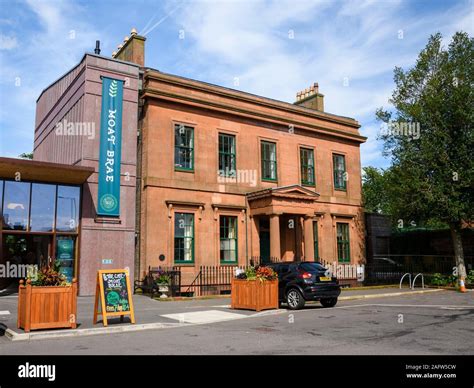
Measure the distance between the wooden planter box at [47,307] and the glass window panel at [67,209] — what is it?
8717mm

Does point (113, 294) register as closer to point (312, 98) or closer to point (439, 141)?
point (439, 141)

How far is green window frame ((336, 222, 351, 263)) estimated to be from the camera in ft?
91.2

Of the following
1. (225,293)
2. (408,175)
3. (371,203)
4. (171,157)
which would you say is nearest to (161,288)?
(225,293)

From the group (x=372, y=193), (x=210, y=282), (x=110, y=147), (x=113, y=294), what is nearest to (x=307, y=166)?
(x=210, y=282)

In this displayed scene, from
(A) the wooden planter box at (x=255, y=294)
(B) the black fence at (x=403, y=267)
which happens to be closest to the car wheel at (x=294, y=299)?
(A) the wooden planter box at (x=255, y=294)

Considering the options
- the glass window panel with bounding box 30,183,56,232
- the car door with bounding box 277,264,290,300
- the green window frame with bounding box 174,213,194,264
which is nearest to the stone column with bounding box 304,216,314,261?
the green window frame with bounding box 174,213,194,264

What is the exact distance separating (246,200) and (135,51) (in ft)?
31.2

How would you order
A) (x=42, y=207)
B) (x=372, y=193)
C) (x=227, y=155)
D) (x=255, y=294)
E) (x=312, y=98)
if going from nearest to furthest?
1. (x=255, y=294)
2. (x=42, y=207)
3. (x=227, y=155)
4. (x=312, y=98)
5. (x=372, y=193)

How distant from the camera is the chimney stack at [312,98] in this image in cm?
3114

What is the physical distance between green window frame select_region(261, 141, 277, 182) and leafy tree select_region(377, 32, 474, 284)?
22.5ft

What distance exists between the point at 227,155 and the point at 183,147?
8.82 feet

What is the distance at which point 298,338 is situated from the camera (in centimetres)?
920

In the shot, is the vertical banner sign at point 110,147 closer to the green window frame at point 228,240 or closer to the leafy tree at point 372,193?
the green window frame at point 228,240
